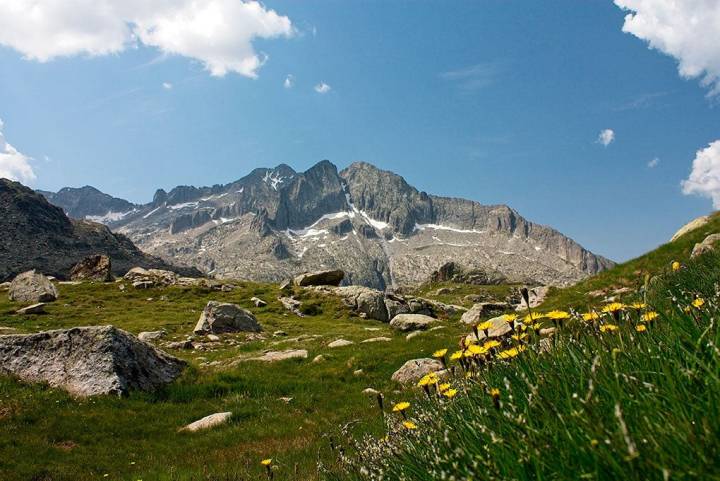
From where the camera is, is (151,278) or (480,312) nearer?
(480,312)

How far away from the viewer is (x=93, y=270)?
103375 mm

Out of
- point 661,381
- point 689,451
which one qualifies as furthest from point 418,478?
point 689,451

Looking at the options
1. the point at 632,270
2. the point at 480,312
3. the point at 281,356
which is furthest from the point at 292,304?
the point at 632,270

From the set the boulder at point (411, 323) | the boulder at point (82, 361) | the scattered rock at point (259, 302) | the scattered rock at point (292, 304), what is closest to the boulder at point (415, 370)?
the boulder at point (82, 361)

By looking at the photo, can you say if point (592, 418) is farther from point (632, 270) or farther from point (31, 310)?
point (31, 310)

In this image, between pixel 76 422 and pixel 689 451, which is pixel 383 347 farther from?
pixel 689 451

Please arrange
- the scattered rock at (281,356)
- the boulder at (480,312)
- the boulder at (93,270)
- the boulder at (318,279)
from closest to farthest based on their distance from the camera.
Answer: the scattered rock at (281,356) → the boulder at (480,312) → the boulder at (318,279) → the boulder at (93,270)

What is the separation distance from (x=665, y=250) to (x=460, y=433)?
27.3 metres

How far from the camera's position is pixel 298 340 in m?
37.5

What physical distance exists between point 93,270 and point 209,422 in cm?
10447

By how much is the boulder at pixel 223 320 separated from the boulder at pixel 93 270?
216ft

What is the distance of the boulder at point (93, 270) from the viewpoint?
328ft

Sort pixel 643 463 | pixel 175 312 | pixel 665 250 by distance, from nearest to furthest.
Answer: pixel 643 463
pixel 665 250
pixel 175 312

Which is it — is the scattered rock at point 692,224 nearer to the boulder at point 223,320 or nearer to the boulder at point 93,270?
the boulder at point 223,320
